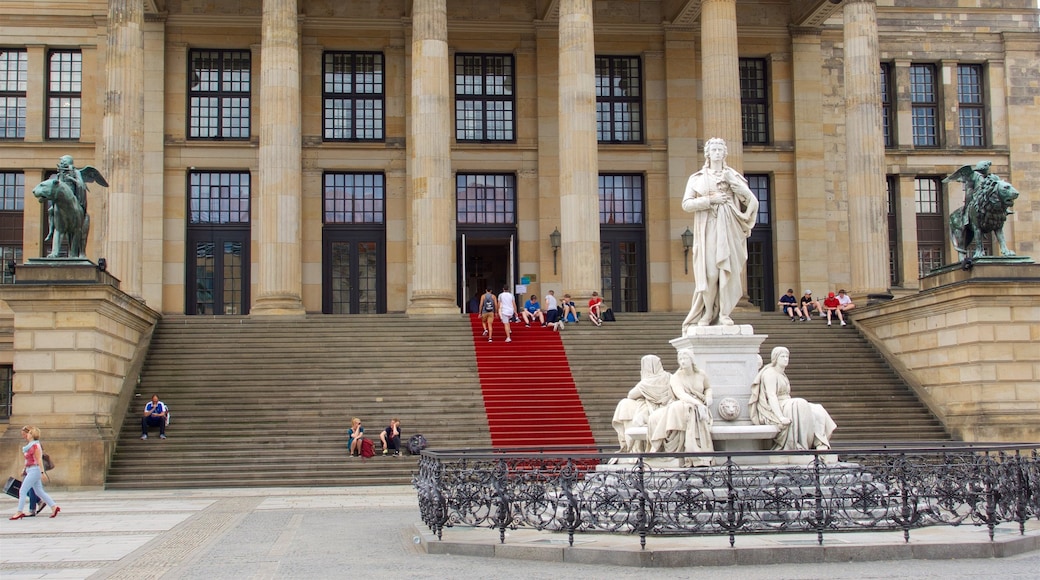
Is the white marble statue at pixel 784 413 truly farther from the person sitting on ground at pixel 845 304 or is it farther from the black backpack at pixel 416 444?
the person sitting on ground at pixel 845 304

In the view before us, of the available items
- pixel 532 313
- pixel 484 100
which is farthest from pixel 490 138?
pixel 532 313

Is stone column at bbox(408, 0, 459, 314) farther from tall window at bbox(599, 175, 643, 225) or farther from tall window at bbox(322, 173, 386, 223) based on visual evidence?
tall window at bbox(599, 175, 643, 225)

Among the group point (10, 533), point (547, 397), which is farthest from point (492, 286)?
point (10, 533)

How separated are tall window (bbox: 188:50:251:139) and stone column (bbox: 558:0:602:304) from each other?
12.5 metres

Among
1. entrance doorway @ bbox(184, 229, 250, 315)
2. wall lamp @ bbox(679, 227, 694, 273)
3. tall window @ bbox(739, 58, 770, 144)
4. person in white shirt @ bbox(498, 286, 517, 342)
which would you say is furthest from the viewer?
tall window @ bbox(739, 58, 770, 144)

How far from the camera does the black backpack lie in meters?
26.8

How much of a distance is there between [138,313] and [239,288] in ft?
32.9

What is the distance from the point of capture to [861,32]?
39312 mm

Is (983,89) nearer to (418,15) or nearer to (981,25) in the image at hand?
(981,25)

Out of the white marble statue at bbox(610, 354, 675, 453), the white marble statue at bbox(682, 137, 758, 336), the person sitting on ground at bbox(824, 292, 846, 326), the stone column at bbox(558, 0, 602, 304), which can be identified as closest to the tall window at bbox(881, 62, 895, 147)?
the person sitting on ground at bbox(824, 292, 846, 326)

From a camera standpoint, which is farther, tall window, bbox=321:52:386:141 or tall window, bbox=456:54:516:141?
tall window, bbox=456:54:516:141

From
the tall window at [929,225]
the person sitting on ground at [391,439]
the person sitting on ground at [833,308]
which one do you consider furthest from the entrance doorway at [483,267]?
the person sitting on ground at [391,439]

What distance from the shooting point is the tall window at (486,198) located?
43.6m

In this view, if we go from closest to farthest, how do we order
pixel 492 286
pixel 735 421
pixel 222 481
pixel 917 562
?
pixel 917 562 → pixel 735 421 → pixel 222 481 → pixel 492 286
